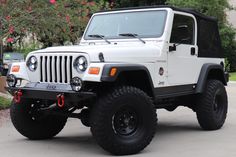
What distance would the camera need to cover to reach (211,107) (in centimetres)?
914

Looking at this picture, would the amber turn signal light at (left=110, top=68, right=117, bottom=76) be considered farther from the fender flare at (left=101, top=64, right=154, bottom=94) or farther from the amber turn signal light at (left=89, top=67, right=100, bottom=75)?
the amber turn signal light at (left=89, top=67, right=100, bottom=75)

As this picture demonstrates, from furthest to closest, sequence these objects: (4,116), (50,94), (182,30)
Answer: (4,116), (182,30), (50,94)

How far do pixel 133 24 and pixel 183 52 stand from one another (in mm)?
945

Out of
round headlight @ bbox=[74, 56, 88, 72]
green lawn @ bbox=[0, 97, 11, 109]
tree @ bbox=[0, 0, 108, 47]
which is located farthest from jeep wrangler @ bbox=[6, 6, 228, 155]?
green lawn @ bbox=[0, 97, 11, 109]

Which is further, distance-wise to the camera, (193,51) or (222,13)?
(222,13)

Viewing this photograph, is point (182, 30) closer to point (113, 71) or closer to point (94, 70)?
point (113, 71)

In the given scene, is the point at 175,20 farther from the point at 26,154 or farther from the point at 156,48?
the point at 26,154

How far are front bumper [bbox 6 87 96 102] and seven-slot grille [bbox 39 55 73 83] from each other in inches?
9.2

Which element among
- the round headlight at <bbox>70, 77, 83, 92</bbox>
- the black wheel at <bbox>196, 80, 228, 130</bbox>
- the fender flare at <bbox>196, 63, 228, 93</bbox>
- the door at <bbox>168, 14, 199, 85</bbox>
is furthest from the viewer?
the black wheel at <bbox>196, 80, 228, 130</bbox>

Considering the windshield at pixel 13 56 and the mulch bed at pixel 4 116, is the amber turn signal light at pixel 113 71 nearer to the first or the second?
the mulch bed at pixel 4 116

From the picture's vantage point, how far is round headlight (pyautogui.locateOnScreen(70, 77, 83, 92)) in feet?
22.8

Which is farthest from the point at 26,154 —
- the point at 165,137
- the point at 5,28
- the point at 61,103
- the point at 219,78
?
the point at 5,28

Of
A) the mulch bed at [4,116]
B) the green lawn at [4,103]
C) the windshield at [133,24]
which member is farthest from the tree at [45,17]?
the windshield at [133,24]

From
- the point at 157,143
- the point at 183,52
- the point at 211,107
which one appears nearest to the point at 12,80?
the point at 157,143
